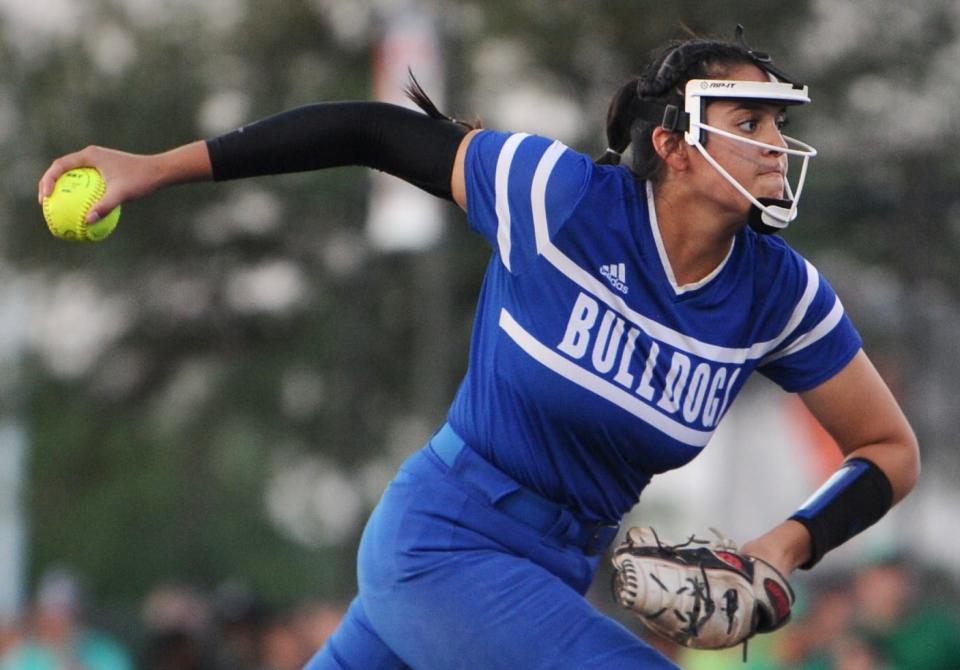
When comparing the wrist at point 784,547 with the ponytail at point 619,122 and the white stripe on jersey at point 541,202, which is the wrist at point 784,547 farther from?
the ponytail at point 619,122

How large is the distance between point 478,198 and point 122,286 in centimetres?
1475

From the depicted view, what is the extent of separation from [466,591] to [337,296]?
44.7 feet

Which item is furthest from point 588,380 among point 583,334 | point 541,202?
point 541,202

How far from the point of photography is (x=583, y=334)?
412cm

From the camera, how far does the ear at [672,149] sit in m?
4.26

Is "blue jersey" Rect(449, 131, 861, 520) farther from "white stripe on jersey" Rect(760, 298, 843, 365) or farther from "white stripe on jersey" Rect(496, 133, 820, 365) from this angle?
"white stripe on jersey" Rect(760, 298, 843, 365)

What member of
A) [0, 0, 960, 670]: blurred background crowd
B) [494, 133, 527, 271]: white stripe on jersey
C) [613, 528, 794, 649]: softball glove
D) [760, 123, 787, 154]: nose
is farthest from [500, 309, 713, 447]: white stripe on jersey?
[0, 0, 960, 670]: blurred background crowd

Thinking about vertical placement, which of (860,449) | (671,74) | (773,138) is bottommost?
(860,449)

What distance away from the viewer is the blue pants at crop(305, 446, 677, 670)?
12.8ft

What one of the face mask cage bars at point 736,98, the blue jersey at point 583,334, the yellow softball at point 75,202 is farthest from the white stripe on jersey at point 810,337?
the yellow softball at point 75,202

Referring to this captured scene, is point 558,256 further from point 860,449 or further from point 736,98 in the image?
point 860,449

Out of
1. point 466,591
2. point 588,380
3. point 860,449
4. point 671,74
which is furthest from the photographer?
point 860,449

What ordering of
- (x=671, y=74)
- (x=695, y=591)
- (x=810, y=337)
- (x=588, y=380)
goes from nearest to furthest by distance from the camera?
(x=695, y=591), (x=588, y=380), (x=671, y=74), (x=810, y=337)

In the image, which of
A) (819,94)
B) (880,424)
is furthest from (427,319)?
(880,424)
